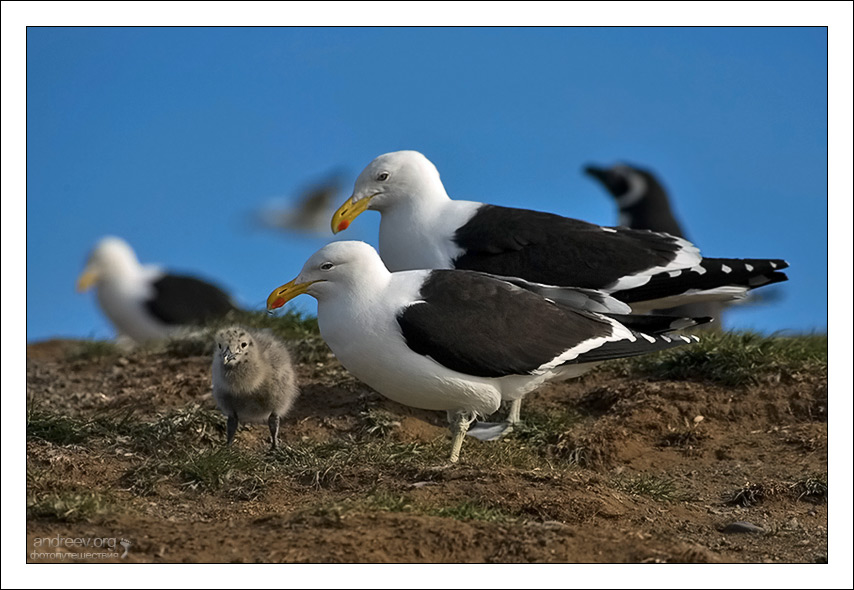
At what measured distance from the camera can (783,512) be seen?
6.56 metres

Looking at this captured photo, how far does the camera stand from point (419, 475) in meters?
6.41

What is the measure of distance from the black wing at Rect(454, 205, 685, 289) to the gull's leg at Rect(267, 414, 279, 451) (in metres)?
1.86

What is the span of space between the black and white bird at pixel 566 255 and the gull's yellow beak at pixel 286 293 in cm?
164

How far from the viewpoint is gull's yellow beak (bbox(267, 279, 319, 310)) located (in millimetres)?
7160

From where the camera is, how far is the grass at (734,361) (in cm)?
870

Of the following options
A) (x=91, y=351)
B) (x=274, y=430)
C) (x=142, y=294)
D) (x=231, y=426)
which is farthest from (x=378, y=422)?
(x=142, y=294)

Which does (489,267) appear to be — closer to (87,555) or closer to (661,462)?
(661,462)

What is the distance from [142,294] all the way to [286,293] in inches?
286

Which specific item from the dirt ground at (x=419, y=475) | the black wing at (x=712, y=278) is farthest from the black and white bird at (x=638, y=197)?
the dirt ground at (x=419, y=475)

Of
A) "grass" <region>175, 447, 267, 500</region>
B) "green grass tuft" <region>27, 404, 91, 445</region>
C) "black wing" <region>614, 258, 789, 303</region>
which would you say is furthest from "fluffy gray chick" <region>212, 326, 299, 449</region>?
"black wing" <region>614, 258, 789, 303</region>

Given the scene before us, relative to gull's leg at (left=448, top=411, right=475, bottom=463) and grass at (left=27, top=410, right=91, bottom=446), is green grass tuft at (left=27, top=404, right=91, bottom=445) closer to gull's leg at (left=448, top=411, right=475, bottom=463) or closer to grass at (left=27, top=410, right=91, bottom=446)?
grass at (left=27, top=410, right=91, bottom=446)

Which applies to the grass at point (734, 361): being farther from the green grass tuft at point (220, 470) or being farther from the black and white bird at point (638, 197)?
the black and white bird at point (638, 197)

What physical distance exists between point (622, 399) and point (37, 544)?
14.8 feet

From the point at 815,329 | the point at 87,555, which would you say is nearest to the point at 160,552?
the point at 87,555
